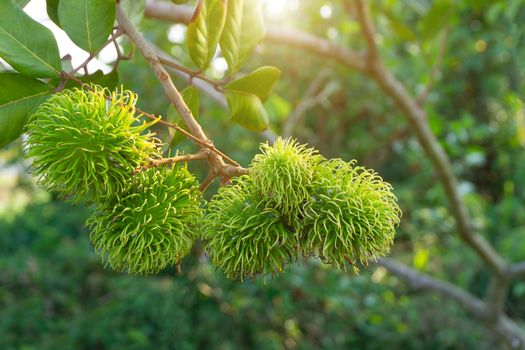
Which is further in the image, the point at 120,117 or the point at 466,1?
the point at 466,1

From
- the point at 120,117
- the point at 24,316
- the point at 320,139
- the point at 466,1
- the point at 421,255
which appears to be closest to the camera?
the point at 120,117

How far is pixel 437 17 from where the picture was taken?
302 centimetres

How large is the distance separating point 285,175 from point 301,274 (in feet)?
8.50

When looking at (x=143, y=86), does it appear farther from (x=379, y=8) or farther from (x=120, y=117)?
(x=120, y=117)

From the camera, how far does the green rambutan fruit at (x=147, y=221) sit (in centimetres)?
102

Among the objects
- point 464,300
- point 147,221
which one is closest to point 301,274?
point 464,300

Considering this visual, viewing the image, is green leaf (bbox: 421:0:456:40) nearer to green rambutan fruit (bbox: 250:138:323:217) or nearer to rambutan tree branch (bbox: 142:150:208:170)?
green rambutan fruit (bbox: 250:138:323:217)

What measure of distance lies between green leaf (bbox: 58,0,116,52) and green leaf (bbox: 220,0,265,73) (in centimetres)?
24

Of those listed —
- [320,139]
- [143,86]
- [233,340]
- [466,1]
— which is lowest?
[233,340]

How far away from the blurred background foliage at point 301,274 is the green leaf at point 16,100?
1482mm

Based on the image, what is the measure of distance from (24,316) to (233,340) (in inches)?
57.9

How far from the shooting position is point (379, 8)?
3.43 metres

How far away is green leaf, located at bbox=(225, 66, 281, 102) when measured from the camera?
4.16ft

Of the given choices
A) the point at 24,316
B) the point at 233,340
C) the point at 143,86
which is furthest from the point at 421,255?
the point at 24,316
